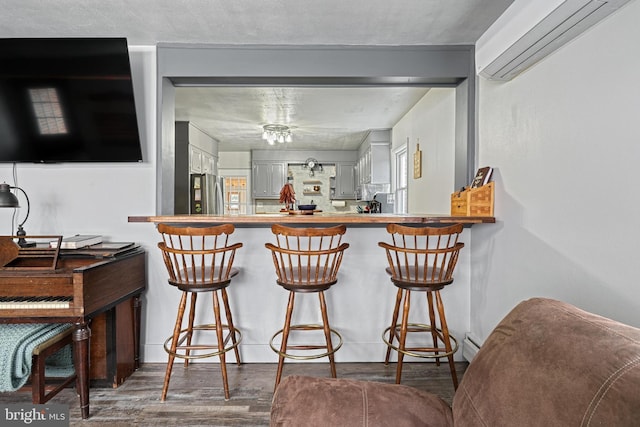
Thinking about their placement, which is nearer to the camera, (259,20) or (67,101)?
(259,20)

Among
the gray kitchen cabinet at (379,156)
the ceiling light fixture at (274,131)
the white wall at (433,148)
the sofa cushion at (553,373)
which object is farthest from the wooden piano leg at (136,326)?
the gray kitchen cabinet at (379,156)

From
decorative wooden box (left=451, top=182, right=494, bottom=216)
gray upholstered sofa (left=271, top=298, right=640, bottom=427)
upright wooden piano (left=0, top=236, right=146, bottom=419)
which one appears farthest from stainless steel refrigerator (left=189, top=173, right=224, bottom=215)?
gray upholstered sofa (left=271, top=298, right=640, bottom=427)

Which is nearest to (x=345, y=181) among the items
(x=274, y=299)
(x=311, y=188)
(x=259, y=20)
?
(x=311, y=188)

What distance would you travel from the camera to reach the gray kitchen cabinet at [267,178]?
26.0 feet

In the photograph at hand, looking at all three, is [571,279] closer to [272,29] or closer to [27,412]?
[272,29]

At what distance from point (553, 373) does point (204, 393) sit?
2.03m

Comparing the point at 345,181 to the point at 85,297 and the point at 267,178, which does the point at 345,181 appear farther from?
the point at 85,297

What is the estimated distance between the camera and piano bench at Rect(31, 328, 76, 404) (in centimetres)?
183

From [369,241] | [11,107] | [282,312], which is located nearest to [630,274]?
[369,241]

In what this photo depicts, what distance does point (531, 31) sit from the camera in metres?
1.62

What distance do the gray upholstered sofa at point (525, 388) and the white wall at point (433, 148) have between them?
88.9 inches

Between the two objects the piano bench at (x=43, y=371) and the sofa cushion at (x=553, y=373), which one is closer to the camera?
the sofa cushion at (x=553, y=373)

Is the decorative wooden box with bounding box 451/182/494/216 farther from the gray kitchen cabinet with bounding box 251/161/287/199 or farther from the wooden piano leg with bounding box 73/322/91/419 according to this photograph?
the gray kitchen cabinet with bounding box 251/161/287/199

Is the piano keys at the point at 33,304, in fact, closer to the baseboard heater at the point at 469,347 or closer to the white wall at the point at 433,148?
the baseboard heater at the point at 469,347
